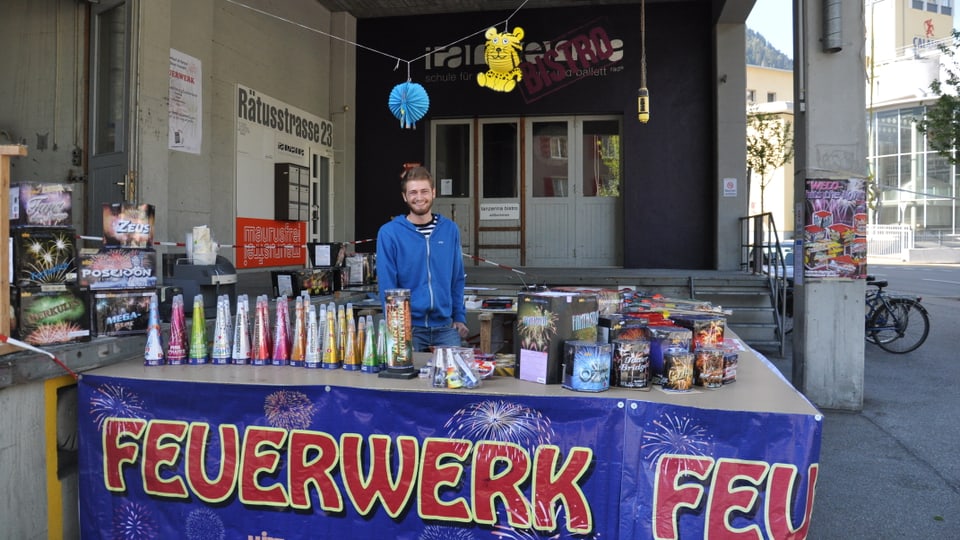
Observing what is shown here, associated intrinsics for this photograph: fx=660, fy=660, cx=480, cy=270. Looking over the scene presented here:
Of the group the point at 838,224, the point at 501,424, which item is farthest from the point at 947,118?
the point at 501,424

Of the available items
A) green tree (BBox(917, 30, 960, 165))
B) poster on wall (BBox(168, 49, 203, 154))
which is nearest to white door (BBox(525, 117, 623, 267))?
poster on wall (BBox(168, 49, 203, 154))

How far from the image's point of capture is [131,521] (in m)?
2.64

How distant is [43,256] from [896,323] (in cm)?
916

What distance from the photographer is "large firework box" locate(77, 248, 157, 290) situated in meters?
2.77

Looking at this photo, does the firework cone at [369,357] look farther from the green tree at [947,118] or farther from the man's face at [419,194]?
the green tree at [947,118]

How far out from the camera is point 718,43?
10.4 m

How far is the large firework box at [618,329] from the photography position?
261cm

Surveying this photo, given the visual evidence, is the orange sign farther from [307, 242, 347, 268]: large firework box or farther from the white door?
the white door

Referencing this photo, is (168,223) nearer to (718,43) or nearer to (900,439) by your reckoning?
(900,439)

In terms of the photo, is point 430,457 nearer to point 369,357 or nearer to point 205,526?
point 369,357

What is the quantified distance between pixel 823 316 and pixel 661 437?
14.4 ft

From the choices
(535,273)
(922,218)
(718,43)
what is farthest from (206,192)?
(922,218)

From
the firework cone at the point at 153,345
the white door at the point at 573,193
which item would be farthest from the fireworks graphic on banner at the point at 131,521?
the white door at the point at 573,193

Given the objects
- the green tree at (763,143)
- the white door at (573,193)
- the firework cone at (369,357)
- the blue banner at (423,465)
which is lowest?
the blue banner at (423,465)
